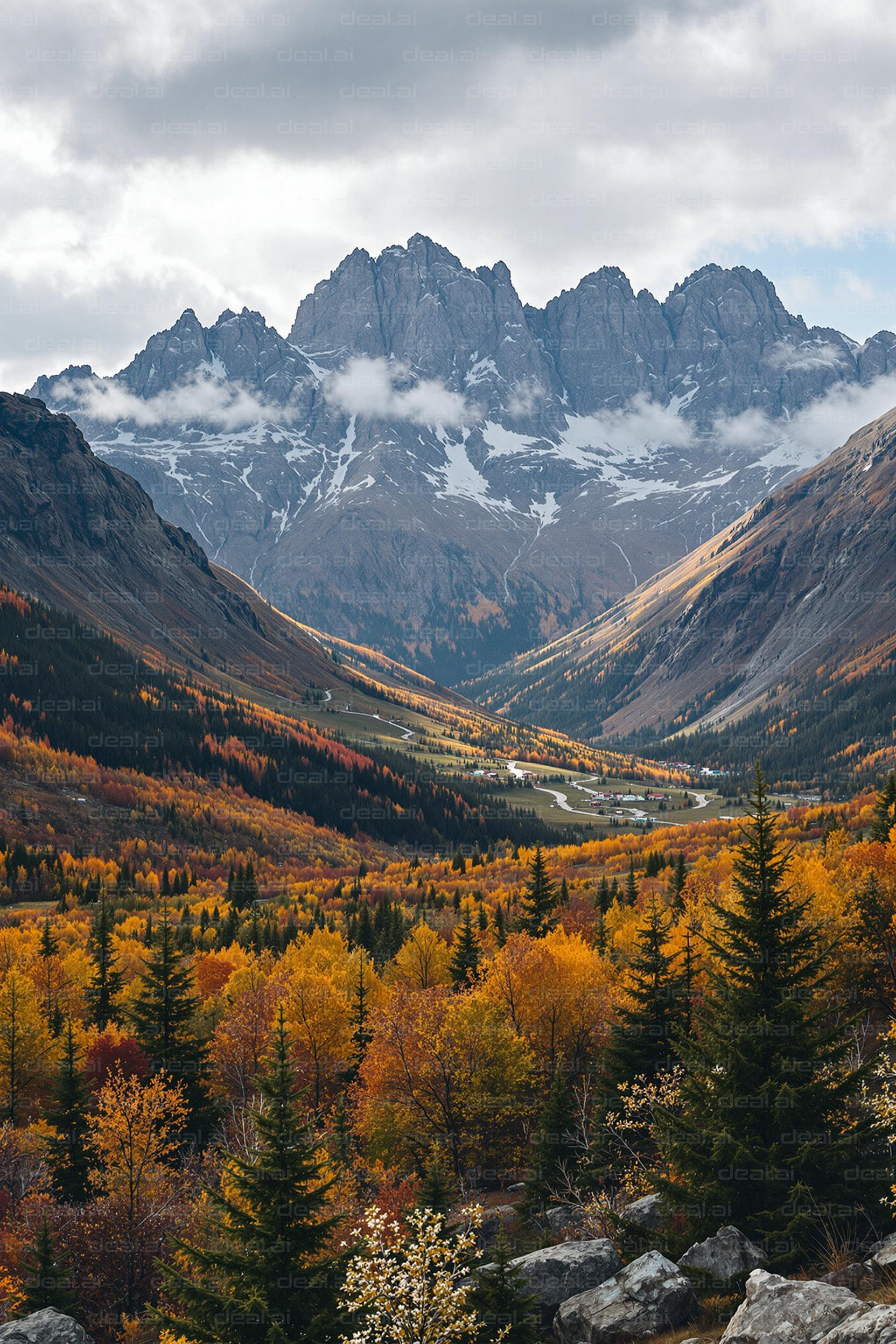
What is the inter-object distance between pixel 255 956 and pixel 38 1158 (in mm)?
44990

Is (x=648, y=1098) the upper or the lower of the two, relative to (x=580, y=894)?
upper

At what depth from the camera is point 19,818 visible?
18550 centimetres

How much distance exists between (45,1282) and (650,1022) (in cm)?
3234

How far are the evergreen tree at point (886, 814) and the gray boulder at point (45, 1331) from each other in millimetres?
66872

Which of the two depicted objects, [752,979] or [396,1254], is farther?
[396,1254]

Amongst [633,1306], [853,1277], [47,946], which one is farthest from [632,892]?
[853,1277]

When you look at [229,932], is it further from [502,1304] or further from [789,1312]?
→ [789,1312]

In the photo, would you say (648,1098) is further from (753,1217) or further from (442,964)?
(442,964)

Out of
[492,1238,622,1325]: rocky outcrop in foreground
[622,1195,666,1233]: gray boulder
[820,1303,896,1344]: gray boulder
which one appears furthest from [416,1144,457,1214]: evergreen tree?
[820,1303,896,1344]: gray boulder

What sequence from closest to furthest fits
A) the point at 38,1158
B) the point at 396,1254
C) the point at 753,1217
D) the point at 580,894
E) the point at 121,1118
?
the point at 753,1217 < the point at 396,1254 < the point at 121,1118 < the point at 38,1158 < the point at 580,894

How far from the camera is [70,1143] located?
53.2 metres

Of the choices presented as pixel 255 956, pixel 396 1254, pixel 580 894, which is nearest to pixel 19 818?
pixel 255 956

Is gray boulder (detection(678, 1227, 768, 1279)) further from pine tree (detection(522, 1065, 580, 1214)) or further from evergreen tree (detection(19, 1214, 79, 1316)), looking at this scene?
evergreen tree (detection(19, 1214, 79, 1316))

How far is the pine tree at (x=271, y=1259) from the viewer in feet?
83.8
